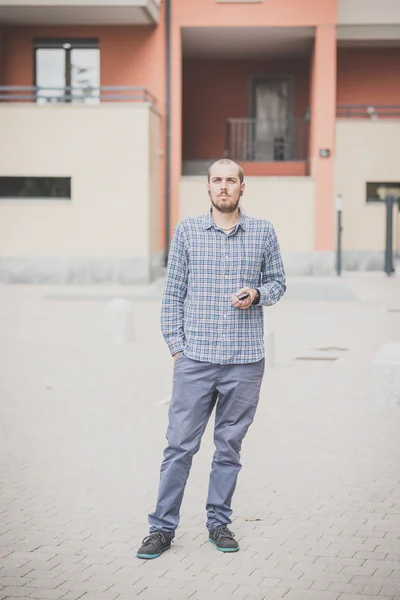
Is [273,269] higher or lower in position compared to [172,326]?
higher

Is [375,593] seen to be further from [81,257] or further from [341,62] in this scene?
[341,62]

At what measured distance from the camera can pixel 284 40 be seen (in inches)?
1061

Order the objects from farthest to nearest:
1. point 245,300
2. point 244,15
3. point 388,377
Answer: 1. point 244,15
2. point 388,377
3. point 245,300

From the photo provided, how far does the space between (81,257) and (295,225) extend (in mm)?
5535

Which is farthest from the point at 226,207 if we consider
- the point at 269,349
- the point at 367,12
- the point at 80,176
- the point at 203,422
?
the point at 367,12

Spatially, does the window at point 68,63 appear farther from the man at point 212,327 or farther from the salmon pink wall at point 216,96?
the man at point 212,327

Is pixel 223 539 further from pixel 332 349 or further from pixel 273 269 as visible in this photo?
pixel 332 349

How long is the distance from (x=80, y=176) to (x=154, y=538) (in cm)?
1892

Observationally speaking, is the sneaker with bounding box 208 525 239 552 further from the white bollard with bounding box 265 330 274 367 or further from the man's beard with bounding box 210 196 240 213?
the white bollard with bounding box 265 330 274 367

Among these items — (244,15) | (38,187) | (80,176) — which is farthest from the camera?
(244,15)

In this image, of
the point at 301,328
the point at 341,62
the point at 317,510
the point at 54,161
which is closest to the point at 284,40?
the point at 341,62

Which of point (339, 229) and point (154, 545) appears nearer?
point (154, 545)

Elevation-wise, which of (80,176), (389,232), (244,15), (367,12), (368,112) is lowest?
(389,232)

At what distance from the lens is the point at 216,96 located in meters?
29.8
